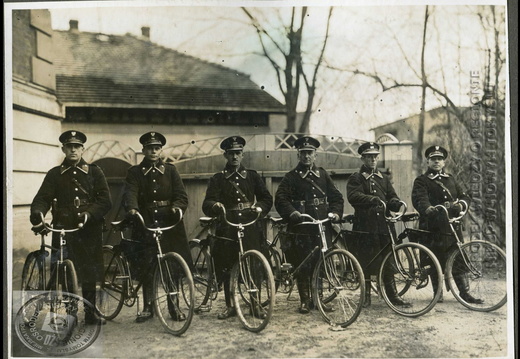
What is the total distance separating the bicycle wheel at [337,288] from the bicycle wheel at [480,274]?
89 cm

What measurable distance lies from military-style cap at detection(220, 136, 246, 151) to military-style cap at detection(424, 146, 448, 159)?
1.68 meters

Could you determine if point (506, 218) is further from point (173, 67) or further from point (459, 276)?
point (173, 67)

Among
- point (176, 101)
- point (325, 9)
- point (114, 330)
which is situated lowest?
point (114, 330)

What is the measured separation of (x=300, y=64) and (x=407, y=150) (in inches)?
48.6

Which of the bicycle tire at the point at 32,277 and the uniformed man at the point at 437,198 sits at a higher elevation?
the uniformed man at the point at 437,198

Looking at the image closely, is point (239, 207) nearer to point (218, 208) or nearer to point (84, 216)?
point (218, 208)

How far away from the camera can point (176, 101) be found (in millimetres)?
4512

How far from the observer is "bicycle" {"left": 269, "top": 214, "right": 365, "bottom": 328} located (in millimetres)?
4395

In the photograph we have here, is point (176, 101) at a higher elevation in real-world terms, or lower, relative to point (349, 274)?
higher

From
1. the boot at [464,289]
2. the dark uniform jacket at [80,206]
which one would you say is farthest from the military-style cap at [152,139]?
the boot at [464,289]

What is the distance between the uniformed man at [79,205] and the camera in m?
4.40

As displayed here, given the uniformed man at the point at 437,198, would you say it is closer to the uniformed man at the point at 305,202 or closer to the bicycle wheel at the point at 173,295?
the uniformed man at the point at 305,202

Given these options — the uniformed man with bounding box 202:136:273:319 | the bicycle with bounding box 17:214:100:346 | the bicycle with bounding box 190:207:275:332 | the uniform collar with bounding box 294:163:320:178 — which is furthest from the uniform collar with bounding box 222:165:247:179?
the bicycle with bounding box 17:214:100:346

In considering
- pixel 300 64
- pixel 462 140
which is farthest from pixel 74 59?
pixel 462 140
